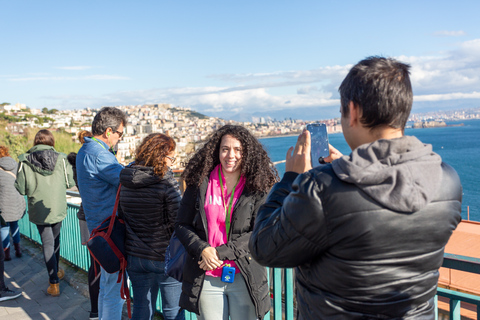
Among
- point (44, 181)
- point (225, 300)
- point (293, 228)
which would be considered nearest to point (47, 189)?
point (44, 181)

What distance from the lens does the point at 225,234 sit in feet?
7.96

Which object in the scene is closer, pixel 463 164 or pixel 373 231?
pixel 373 231

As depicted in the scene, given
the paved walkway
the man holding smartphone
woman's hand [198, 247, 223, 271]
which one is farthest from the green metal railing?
the man holding smartphone

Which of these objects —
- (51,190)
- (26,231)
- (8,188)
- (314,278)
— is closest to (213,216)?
(314,278)

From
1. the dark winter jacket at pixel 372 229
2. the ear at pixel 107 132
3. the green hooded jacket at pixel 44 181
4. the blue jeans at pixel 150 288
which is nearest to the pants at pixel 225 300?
the blue jeans at pixel 150 288

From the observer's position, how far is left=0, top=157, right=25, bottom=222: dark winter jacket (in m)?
5.67

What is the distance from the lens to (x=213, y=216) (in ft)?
7.97

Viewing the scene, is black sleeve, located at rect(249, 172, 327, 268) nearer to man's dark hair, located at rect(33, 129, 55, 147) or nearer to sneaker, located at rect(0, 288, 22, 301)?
man's dark hair, located at rect(33, 129, 55, 147)

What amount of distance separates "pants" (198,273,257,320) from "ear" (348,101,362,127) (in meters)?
1.45

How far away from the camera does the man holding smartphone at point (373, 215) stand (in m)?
1.11

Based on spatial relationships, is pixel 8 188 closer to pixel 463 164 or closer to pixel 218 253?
pixel 218 253

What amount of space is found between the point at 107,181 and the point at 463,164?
331 ft

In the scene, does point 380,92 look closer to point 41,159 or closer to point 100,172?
point 100,172

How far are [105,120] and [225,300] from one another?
1.93 m
